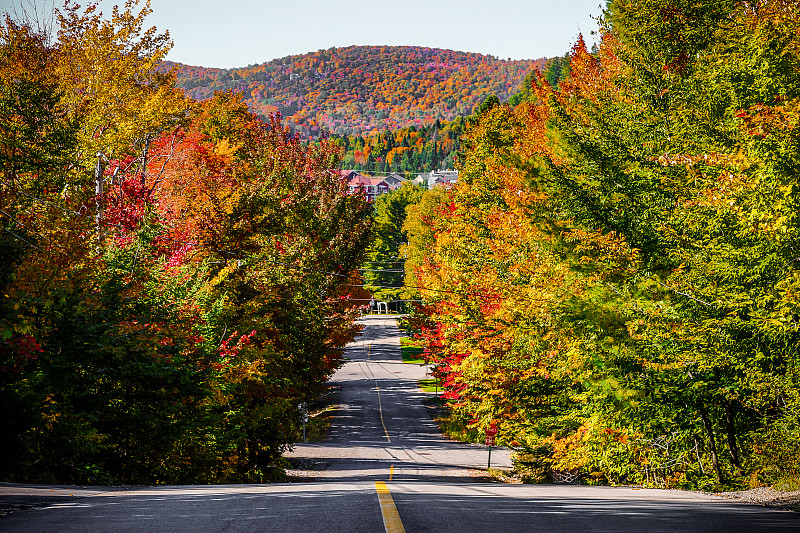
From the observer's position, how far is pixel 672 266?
1474 cm

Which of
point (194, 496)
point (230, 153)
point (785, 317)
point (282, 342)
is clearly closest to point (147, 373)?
point (194, 496)

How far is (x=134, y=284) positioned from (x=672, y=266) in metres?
12.6

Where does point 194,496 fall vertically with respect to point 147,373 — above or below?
below

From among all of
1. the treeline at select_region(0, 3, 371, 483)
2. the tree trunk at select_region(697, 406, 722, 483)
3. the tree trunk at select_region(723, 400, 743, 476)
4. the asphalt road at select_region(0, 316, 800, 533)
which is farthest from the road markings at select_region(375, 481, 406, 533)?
the tree trunk at select_region(723, 400, 743, 476)

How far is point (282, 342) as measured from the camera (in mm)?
23797

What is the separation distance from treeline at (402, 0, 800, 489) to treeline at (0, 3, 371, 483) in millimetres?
8627

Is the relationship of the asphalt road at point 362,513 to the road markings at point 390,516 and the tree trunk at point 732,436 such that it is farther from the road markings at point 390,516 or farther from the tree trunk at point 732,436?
the tree trunk at point 732,436

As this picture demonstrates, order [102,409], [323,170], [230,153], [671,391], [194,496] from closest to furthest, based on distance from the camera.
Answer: [194,496] → [671,391] → [102,409] → [230,153] → [323,170]

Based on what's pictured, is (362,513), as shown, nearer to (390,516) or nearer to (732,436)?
(390,516)

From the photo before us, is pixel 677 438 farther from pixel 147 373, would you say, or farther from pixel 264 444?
pixel 264 444

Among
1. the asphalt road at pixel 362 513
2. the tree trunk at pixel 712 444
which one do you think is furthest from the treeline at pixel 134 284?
the tree trunk at pixel 712 444

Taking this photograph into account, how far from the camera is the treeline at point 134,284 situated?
40.3 ft

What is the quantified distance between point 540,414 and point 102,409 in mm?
13546

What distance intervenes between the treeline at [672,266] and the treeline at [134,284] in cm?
863
